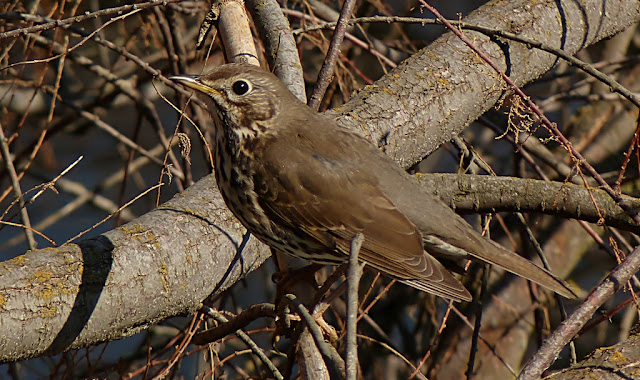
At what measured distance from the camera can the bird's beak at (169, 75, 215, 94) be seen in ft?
9.84

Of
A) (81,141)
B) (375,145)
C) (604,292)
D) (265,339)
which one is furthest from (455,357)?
(81,141)

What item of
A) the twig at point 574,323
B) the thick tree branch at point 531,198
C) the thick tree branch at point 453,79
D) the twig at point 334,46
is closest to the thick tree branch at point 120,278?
the twig at point 334,46

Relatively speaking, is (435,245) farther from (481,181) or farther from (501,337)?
(501,337)

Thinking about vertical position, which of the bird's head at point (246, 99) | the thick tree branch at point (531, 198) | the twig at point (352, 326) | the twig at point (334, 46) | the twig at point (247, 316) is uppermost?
the twig at point (334, 46)

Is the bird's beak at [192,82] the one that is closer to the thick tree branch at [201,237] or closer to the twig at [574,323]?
the thick tree branch at [201,237]

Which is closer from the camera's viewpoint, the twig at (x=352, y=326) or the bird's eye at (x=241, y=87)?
the twig at (x=352, y=326)

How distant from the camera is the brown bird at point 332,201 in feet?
10.0

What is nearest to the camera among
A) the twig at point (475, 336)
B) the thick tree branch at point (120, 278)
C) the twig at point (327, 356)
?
the twig at point (327, 356)

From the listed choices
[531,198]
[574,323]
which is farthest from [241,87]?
[574,323]

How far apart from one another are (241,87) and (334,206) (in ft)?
1.96

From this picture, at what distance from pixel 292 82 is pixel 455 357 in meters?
2.44

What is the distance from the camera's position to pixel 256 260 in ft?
10.5

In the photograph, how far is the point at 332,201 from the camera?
308cm

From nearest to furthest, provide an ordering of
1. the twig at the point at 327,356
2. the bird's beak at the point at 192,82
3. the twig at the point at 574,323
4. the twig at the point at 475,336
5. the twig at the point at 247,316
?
the twig at the point at 327,356 → the twig at the point at 574,323 → the twig at the point at 247,316 → the bird's beak at the point at 192,82 → the twig at the point at 475,336
